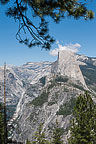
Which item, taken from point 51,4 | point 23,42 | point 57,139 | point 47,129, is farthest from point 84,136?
point 47,129

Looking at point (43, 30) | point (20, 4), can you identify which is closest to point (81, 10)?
point (43, 30)

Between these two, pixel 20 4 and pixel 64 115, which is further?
pixel 64 115

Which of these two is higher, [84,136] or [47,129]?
[84,136]

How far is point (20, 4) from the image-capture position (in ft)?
29.8

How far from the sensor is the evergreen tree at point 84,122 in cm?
2844

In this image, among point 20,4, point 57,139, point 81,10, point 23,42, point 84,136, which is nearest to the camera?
point 81,10

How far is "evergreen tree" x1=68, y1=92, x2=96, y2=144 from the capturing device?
2844 cm

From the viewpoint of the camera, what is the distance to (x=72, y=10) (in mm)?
8734

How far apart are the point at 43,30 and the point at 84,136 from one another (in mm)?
23874

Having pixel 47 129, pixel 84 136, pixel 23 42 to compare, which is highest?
pixel 23 42

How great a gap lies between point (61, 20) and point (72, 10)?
0.85 meters

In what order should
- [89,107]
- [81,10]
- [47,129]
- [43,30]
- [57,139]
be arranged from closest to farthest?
1. [81,10]
2. [43,30]
3. [89,107]
4. [57,139]
5. [47,129]

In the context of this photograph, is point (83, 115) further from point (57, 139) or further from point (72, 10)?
point (72, 10)

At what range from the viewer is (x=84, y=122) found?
29.3m
